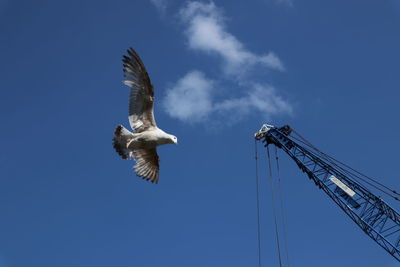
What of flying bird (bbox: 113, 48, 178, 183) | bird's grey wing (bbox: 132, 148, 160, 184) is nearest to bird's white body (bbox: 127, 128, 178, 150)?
flying bird (bbox: 113, 48, 178, 183)

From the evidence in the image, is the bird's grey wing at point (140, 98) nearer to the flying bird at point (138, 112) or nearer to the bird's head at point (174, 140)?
the flying bird at point (138, 112)

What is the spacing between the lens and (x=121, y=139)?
20.4 m

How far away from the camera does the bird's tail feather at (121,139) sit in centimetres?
2025

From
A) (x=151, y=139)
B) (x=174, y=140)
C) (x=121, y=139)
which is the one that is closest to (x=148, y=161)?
(x=121, y=139)

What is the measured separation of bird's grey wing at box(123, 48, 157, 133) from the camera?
66.1ft

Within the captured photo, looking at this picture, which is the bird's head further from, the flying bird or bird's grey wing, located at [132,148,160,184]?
bird's grey wing, located at [132,148,160,184]

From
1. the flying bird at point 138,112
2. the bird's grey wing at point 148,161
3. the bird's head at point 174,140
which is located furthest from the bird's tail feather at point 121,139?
the bird's head at point 174,140

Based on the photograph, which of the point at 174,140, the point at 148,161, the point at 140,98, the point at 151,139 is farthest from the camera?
the point at 148,161

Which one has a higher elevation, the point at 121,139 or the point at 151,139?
the point at 121,139

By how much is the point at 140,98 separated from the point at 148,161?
2.89m

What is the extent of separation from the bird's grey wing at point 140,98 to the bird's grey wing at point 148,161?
5.79 ft

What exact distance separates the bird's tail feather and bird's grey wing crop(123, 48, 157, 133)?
374 mm

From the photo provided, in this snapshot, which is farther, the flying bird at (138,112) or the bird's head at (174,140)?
the flying bird at (138,112)

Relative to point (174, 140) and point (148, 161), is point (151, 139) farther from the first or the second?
point (148, 161)
